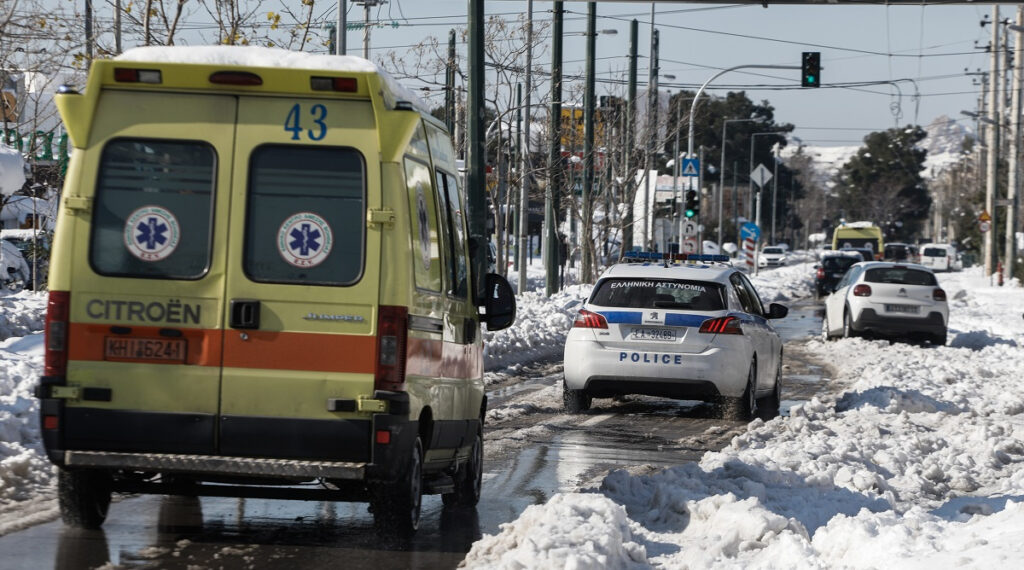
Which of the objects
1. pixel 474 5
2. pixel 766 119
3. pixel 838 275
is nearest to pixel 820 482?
pixel 474 5

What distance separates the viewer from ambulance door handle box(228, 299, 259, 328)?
739 centimetres

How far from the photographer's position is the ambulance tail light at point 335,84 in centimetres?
748

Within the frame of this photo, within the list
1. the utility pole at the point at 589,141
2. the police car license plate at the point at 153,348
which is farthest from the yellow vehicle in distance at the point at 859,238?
the police car license plate at the point at 153,348

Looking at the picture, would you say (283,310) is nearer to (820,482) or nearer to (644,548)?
(644,548)

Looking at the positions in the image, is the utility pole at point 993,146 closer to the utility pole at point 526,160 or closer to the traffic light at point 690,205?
the traffic light at point 690,205

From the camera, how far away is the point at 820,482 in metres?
9.60

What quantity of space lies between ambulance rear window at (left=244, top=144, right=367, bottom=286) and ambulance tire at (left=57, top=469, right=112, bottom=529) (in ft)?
4.85

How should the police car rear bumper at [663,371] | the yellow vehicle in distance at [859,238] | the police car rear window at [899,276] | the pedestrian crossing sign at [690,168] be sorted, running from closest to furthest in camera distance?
the police car rear bumper at [663,371]
the police car rear window at [899,276]
the pedestrian crossing sign at [690,168]
the yellow vehicle in distance at [859,238]

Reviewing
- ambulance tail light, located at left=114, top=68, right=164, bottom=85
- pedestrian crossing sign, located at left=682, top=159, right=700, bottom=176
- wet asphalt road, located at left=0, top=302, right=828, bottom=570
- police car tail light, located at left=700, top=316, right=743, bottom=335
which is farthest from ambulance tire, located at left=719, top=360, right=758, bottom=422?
pedestrian crossing sign, located at left=682, top=159, right=700, bottom=176

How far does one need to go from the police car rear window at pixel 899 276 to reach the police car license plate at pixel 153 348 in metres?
23.2

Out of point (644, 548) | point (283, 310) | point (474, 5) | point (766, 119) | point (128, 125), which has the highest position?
point (766, 119)

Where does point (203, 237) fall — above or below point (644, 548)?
above

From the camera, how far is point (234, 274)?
7453 millimetres

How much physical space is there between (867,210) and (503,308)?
5834 inches
